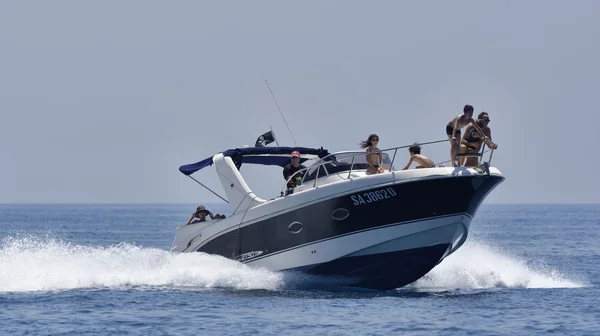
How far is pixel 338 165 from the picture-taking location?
1912cm

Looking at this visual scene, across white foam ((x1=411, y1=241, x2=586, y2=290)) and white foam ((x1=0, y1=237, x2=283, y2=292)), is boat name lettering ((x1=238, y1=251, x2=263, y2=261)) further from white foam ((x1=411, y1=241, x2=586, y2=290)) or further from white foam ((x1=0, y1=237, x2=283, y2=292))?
white foam ((x1=411, y1=241, x2=586, y2=290))

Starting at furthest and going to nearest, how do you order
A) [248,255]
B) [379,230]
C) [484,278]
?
[484,278], [248,255], [379,230]

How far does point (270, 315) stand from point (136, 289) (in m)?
4.85

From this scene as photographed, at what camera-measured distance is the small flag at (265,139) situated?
2212 centimetres

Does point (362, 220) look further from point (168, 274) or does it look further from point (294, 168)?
point (168, 274)

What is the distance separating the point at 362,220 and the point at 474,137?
2732 millimetres

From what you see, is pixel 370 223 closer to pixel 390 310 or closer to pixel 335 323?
pixel 390 310

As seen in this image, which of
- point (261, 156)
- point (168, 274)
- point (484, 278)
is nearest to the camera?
point (168, 274)

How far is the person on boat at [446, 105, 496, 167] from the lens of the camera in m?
18.0

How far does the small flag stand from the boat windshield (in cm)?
312

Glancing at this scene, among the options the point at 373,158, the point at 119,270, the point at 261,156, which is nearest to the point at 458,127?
the point at 373,158

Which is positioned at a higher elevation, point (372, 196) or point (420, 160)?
point (420, 160)

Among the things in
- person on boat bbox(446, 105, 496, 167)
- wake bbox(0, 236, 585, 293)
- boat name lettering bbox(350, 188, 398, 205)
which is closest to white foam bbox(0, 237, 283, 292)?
wake bbox(0, 236, 585, 293)

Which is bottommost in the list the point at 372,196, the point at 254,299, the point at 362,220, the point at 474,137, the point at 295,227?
the point at 254,299
